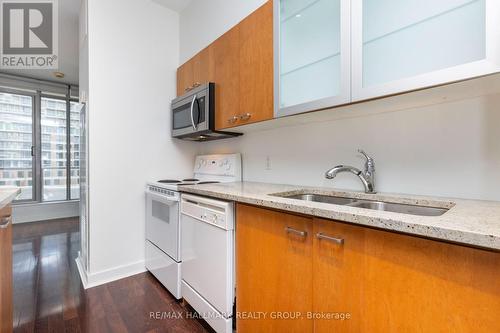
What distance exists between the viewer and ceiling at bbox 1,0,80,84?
2.63m

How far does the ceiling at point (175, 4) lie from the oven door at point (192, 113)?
106 centimetres

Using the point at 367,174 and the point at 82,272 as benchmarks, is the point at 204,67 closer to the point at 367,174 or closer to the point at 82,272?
the point at 367,174

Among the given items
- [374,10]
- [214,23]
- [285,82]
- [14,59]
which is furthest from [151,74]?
[14,59]

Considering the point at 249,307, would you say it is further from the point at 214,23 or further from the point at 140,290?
the point at 214,23

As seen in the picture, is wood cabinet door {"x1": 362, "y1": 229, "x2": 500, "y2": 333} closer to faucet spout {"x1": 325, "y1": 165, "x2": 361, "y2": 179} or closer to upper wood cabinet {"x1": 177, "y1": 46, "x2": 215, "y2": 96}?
faucet spout {"x1": 325, "y1": 165, "x2": 361, "y2": 179}

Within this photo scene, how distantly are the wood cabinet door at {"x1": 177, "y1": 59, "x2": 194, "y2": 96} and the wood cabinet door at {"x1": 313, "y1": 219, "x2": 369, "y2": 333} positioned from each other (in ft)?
6.27

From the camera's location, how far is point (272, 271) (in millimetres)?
1149

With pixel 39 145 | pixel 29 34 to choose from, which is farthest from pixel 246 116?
pixel 39 145

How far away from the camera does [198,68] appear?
2.18m

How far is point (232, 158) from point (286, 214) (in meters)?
1.23

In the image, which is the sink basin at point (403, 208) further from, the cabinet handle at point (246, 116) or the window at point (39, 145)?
the window at point (39, 145)

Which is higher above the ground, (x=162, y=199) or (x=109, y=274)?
(x=162, y=199)

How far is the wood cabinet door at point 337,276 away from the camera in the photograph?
0.84 meters

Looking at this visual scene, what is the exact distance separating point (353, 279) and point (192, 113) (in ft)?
5.66
